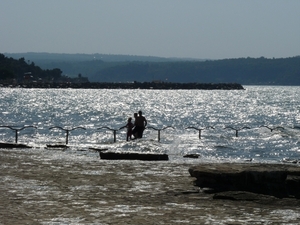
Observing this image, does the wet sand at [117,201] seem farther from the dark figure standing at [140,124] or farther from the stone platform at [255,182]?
the dark figure standing at [140,124]

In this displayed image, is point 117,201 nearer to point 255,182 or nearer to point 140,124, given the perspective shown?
point 255,182

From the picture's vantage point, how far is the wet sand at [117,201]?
1030 cm

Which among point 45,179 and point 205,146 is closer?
point 45,179

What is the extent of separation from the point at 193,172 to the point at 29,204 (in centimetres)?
366

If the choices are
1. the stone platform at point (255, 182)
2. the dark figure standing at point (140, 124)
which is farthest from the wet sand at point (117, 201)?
the dark figure standing at point (140, 124)

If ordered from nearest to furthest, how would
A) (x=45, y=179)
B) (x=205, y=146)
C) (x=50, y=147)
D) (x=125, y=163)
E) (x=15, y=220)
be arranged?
(x=15, y=220) < (x=45, y=179) < (x=125, y=163) < (x=50, y=147) < (x=205, y=146)

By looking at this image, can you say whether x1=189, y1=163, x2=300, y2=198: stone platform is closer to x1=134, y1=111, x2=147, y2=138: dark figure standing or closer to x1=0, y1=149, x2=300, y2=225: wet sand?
x1=0, y1=149, x2=300, y2=225: wet sand

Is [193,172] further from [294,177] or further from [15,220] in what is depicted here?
[15,220]

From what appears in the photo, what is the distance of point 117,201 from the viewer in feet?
38.7

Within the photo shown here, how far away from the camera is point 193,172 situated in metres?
13.6

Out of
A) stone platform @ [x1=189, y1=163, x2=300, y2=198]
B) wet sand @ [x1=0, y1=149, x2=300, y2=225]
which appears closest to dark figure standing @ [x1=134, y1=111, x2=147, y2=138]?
wet sand @ [x1=0, y1=149, x2=300, y2=225]

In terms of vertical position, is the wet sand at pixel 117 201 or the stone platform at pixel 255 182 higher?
the stone platform at pixel 255 182

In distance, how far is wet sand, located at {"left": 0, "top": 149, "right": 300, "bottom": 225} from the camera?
10.3 m

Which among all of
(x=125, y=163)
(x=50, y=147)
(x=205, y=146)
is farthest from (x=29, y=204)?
(x=205, y=146)
